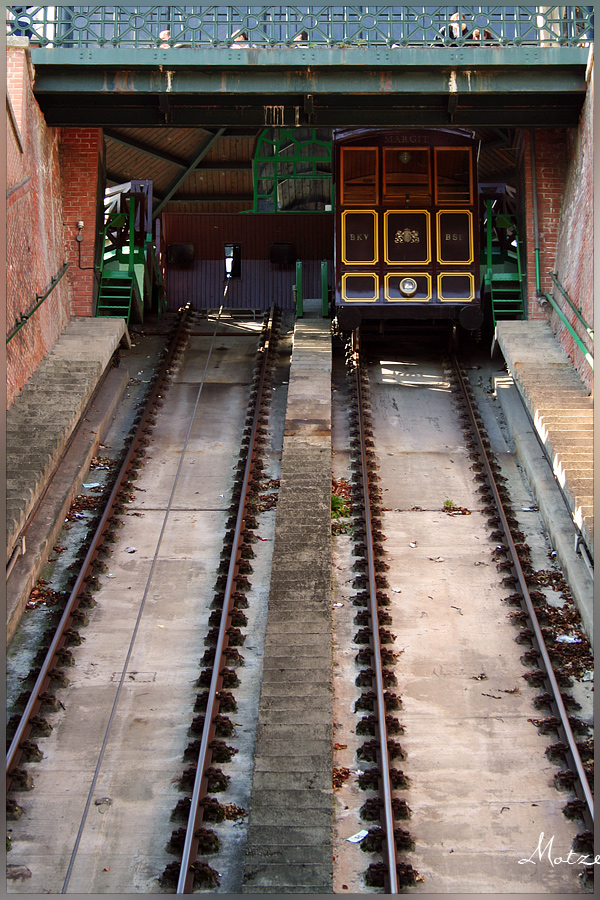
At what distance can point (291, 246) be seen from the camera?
2441cm

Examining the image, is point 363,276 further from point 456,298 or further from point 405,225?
point 456,298

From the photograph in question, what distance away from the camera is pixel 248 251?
Answer: 80.9 feet

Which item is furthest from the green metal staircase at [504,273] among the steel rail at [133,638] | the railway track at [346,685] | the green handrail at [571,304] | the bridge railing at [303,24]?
the steel rail at [133,638]

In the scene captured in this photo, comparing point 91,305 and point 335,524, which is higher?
point 91,305

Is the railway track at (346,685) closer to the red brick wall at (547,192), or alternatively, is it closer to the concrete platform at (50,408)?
the concrete platform at (50,408)

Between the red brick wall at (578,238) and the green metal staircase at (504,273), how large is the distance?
98cm

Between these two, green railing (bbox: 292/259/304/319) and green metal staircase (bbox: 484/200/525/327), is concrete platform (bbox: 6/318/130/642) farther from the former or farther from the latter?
green metal staircase (bbox: 484/200/525/327)

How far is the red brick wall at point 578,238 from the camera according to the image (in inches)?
513

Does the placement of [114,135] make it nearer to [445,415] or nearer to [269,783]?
[445,415]

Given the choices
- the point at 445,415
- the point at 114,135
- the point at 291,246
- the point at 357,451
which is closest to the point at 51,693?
the point at 357,451

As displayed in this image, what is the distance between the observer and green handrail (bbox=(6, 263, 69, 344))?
11789 millimetres

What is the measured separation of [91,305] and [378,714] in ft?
31.8

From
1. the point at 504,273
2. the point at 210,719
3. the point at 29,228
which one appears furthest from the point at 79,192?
the point at 210,719

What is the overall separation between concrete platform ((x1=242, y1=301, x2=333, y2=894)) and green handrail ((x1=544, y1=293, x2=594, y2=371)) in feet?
11.1
